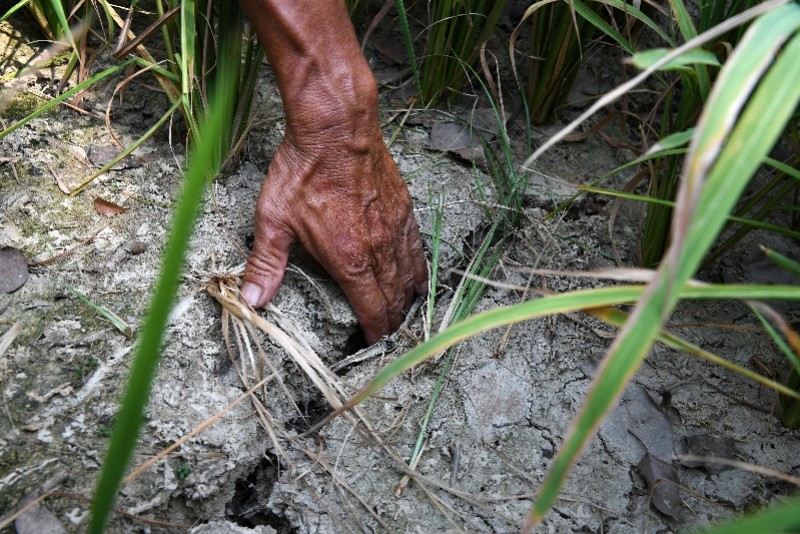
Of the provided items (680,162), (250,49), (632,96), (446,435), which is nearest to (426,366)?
(446,435)

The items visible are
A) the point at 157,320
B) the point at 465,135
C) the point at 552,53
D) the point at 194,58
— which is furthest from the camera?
the point at 465,135

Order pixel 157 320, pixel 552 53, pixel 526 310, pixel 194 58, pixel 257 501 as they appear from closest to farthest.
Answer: pixel 157 320 → pixel 526 310 → pixel 257 501 → pixel 194 58 → pixel 552 53

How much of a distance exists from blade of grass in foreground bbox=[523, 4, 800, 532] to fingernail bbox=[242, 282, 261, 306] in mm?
816

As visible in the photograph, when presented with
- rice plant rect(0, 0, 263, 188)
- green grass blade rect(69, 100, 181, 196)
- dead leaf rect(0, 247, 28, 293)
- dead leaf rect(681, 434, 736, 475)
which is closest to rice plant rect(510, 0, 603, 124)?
rice plant rect(0, 0, 263, 188)

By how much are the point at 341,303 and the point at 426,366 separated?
237 mm

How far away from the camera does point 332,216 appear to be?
134 centimetres

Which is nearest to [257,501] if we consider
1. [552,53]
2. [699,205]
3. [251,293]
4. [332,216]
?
[251,293]

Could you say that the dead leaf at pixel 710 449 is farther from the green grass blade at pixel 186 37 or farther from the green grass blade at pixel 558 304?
the green grass blade at pixel 186 37

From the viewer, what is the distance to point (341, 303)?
143 centimetres

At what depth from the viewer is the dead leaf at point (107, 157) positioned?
4.70 feet

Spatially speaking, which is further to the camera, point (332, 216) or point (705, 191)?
point (332, 216)

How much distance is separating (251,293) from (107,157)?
0.45 meters

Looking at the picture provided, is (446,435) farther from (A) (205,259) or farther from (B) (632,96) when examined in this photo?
(B) (632,96)

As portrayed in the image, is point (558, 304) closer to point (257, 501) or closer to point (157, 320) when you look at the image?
point (157, 320)
